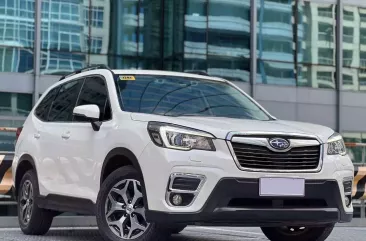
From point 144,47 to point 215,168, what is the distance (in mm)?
25934

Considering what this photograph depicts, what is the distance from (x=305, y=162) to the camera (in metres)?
6.05

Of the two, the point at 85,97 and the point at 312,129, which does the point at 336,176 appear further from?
the point at 85,97

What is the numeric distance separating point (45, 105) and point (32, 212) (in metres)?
1.19

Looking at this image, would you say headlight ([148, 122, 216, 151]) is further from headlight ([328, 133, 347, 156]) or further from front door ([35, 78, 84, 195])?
front door ([35, 78, 84, 195])

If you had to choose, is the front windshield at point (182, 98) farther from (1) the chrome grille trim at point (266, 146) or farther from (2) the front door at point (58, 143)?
(1) the chrome grille trim at point (266, 146)

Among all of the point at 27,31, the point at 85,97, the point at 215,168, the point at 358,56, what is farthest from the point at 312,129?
the point at 358,56

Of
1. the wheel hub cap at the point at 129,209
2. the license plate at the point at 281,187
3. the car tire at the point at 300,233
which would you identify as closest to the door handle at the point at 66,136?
the wheel hub cap at the point at 129,209

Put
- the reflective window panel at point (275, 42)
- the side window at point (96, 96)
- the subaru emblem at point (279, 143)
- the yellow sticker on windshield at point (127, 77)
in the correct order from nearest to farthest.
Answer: the subaru emblem at point (279, 143), the side window at point (96, 96), the yellow sticker on windshield at point (127, 77), the reflective window panel at point (275, 42)

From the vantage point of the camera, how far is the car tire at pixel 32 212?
7938mm

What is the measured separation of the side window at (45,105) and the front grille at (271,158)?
9.84ft

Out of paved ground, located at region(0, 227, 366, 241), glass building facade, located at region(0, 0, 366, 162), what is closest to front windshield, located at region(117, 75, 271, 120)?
paved ground, located at region(0, 227, 366, 241)

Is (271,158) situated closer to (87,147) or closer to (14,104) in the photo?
(87,147)

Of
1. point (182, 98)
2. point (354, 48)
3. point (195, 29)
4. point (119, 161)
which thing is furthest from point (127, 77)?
point (354, 48)

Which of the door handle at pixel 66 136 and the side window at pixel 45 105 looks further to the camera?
the side window at pixel 45 105
